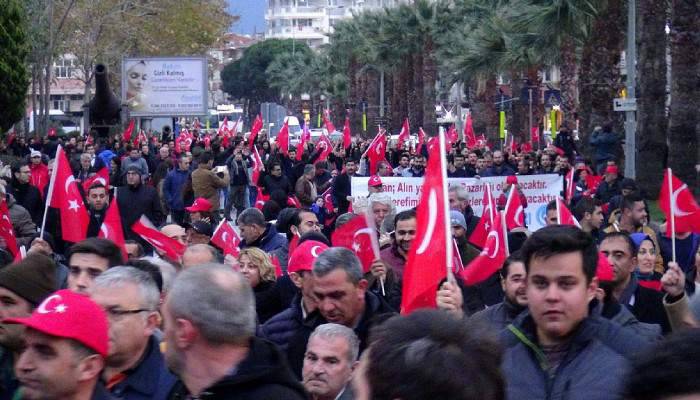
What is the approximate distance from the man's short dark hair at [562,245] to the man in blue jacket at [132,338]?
1264 millimetres

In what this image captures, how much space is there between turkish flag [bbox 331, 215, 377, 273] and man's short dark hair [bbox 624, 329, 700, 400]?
5951 mm

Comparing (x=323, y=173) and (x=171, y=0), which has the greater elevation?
(x=171, y=0)

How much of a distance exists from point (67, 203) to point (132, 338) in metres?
6.00

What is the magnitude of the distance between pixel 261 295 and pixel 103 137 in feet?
95.2

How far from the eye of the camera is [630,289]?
696 centimetres

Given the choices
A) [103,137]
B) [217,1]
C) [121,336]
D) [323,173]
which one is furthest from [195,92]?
[121,336]

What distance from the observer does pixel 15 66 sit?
29109 millimetres

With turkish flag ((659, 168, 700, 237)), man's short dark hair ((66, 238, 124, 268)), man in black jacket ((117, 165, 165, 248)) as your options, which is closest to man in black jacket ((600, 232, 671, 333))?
man's short dark hair ((66, 238, 124, 268))

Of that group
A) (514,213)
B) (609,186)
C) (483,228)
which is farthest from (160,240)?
(609,186)

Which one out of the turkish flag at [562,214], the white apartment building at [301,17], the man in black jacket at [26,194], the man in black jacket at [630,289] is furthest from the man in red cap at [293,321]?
the white apartment building at [301,17]

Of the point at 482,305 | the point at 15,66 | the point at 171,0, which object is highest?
the point at 171,0

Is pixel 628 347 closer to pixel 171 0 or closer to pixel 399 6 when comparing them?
pixel 399 6

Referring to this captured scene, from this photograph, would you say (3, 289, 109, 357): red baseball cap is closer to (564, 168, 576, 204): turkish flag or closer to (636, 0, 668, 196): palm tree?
(564, 168, 576, 204): turkish flag

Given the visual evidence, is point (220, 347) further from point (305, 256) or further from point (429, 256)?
point (305, 256)
